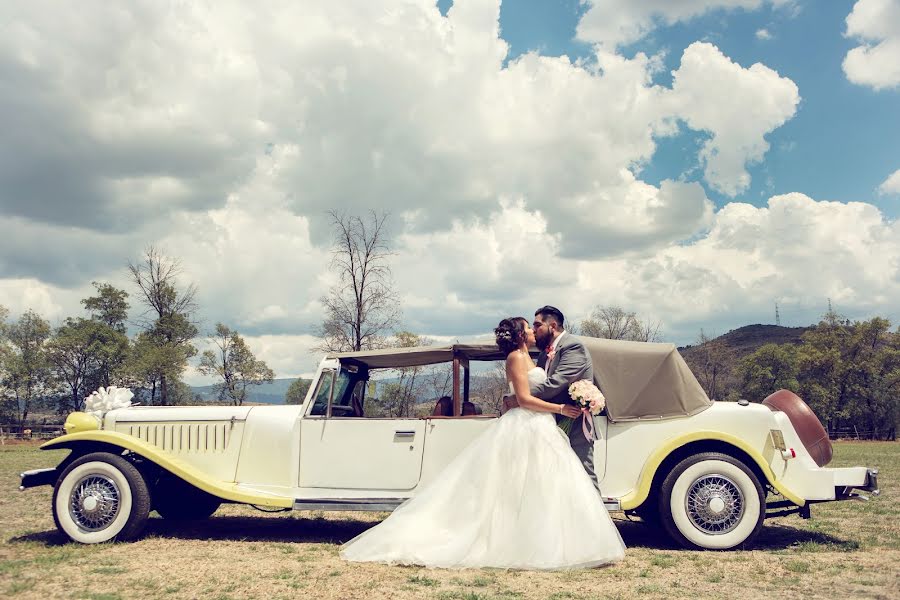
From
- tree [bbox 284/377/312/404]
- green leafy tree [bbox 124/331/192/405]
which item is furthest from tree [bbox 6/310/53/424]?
tree [bbox 284/377/312/404]

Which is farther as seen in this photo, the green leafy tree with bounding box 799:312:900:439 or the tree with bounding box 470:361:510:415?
the green leafy tree with bounding box 799:312:900:439

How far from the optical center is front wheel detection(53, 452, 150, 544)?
658 centimetres

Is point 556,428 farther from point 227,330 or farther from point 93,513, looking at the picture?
point 227,330

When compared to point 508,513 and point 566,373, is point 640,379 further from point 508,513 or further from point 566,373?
point 508,513

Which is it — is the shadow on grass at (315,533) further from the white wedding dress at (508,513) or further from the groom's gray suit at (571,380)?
the white wedding dress at (508,513)

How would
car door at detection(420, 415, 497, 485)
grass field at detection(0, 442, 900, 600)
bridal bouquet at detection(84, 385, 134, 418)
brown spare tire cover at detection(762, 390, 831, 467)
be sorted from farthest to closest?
bridal bouquet at detection(84, 385, 134, 418), brown spare tire cover at detection(762, 390, 831, 467), car door at detection(420, 415, 497, 485), grass field at detection(0, 442, 900, 600)

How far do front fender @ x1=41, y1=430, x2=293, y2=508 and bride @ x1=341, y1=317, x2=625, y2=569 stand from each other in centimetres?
128

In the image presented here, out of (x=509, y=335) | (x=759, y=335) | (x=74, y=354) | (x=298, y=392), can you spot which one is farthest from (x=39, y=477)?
(x=759, y=335)

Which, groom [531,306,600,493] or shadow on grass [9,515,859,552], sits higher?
groom [531,306,600,493]

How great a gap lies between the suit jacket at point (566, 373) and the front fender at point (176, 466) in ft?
9.31

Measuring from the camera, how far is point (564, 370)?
20.0 ft

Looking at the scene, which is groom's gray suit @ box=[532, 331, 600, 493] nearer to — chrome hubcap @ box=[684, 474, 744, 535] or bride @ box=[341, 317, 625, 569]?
bride @ box=[341, 317, 625, 569]

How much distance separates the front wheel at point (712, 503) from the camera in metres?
6.36

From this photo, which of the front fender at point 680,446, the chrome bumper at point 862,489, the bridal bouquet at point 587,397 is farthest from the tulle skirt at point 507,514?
the chrome bumper at point 862,489
